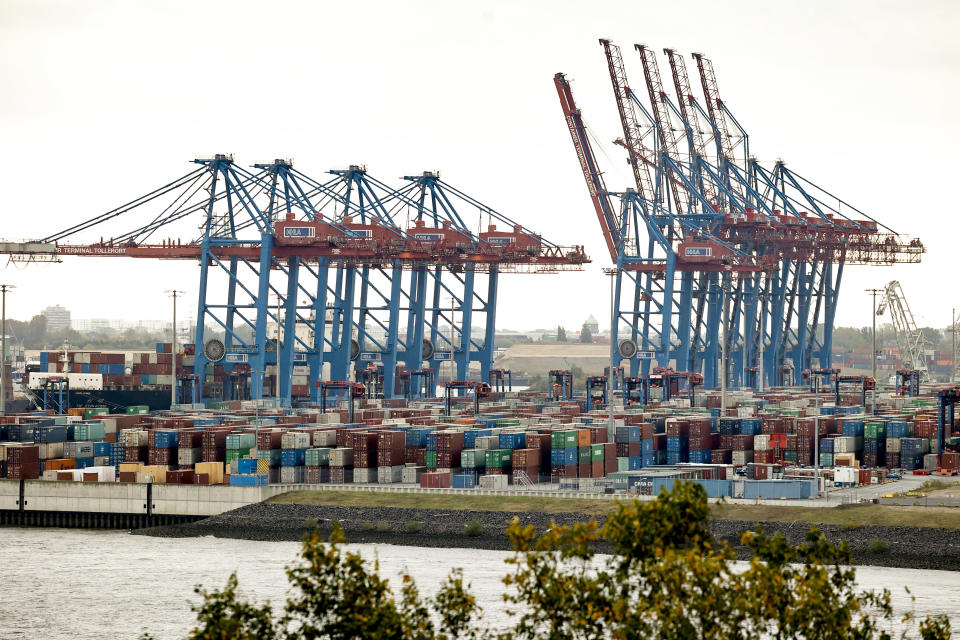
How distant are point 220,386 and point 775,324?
66226mm

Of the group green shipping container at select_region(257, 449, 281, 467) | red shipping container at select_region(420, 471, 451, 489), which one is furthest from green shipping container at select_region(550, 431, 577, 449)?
green shipping container at select_region(257, 449, 281, 467)

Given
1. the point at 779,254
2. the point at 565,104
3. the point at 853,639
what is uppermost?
the point at 565,104

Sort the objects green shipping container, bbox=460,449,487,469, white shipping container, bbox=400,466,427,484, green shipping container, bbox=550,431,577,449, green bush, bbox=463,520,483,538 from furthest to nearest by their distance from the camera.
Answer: white shipping container, bbox=400,466,427,484 → green shipping container, bbox=550,431,577,449 → green shipping container, bbox=460,449,487,469 → green bush, bbox=463,520,483,538

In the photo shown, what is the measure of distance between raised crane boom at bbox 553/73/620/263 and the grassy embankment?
6792cm

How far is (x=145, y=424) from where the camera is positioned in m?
90.7

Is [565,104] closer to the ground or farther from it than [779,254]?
farther from it

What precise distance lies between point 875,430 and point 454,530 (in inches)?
1121

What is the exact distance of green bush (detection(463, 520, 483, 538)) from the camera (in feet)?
220

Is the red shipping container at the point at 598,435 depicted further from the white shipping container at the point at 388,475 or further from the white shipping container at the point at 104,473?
the white shipping container at the point at 104,473

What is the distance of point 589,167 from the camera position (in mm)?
139750

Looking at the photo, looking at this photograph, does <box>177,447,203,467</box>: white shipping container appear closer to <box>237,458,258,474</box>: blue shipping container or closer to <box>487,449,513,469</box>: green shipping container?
<box>237,458,258,474</box>: blue shipping container

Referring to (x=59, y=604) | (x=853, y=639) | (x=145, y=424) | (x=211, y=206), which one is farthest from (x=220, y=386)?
(x=853, y=639)

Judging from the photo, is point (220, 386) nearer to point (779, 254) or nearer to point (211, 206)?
point (211, 206)

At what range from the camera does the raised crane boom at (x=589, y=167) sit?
13638 cm
